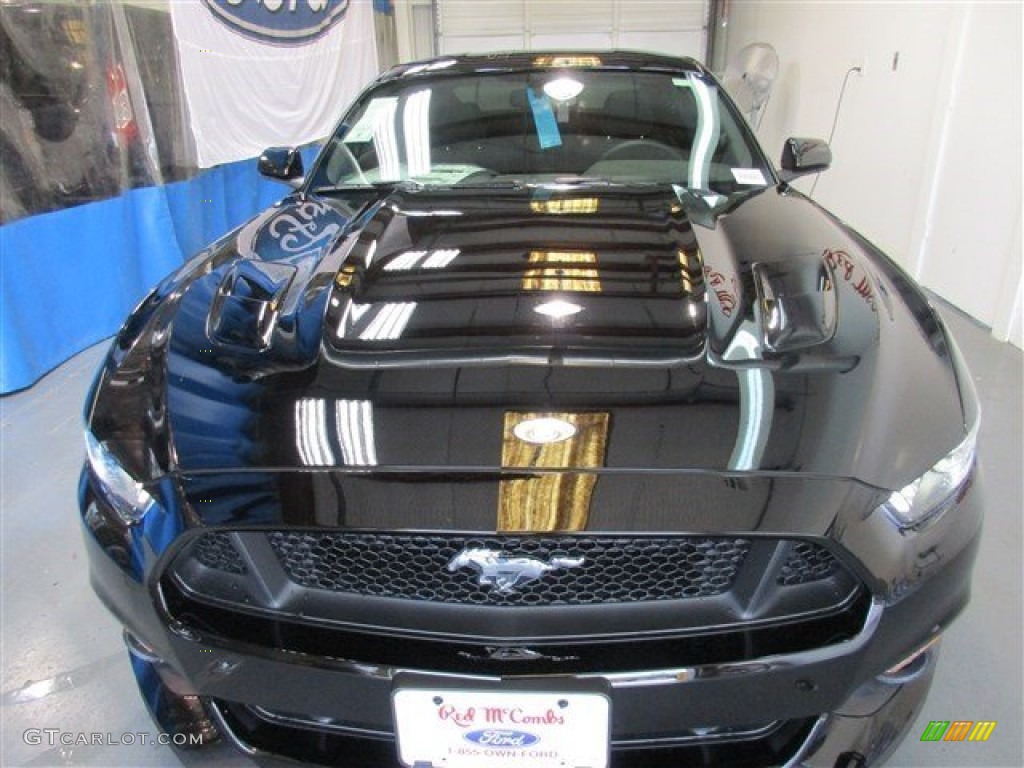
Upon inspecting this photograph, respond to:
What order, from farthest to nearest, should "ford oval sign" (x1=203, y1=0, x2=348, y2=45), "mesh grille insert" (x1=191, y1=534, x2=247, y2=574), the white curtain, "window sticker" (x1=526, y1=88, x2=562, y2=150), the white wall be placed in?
1. "ford oval sign" (x1=203, y1=0, x2=348, y2=45)
2. the white curtain
3. the white wall
4. "window sticker" (x1=526, y1=88, x2=562, y2=150)
5. "mesh grille insert" (x1=191, y1=534, x2=247, y2=574)

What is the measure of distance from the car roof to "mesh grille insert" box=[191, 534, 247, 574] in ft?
5.33

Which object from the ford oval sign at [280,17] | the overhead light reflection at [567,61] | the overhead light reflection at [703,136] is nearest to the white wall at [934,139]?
the overhead light reflection at [703,136]

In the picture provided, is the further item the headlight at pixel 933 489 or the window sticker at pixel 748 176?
the window sticker at pixel 748 176

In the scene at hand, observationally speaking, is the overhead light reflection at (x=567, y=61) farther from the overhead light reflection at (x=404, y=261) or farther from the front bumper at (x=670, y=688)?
the front bumper at (x=670, y=688)

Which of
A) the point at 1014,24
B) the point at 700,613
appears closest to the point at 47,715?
the point at 700,613

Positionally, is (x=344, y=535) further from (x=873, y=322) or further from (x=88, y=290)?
(x=88, y=290)

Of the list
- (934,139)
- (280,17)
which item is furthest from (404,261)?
(280,17)

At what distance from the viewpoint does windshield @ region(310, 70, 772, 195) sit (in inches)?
74.5

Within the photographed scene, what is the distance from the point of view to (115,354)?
1237mm

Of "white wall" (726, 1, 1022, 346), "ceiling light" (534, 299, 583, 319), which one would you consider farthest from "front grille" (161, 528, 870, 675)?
"white wall" (726, 1, 1022, 346)

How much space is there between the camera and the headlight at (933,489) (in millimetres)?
906

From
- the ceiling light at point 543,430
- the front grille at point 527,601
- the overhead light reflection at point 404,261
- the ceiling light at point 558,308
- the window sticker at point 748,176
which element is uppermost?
the window sticker at point 748,176

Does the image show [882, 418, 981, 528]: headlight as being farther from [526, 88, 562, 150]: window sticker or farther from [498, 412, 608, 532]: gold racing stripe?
[526, 88, 562, 150]: window sticker

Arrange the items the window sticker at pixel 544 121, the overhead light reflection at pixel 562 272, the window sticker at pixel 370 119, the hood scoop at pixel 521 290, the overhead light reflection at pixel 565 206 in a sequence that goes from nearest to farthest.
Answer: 1. the hood scoop at pixel 521 290
2. the overhead light reflection at pixel 562 272
3. the overhead light reflection at pixel 565 206
4. the window sticker at pixel 544 121
5. the window sticker at pixel 370 119
